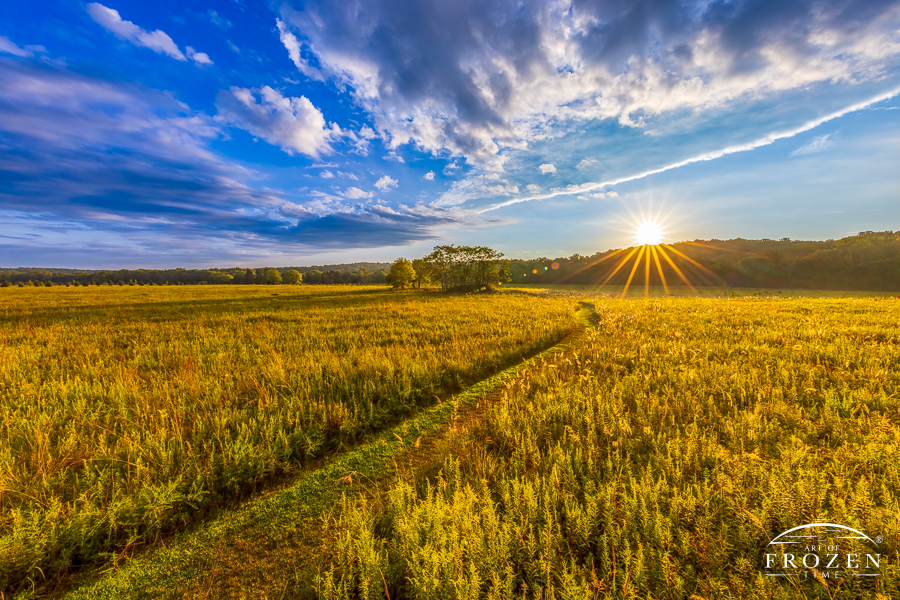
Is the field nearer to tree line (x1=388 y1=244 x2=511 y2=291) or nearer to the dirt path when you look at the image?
the dirt path

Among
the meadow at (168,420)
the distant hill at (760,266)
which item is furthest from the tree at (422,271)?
the meadow at (168,420)

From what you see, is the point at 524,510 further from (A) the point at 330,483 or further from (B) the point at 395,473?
(A) the point at 330,483

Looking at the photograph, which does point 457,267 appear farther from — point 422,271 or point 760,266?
point 760,266

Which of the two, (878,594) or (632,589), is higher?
(878,594)

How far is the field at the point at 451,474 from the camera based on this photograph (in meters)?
2.53

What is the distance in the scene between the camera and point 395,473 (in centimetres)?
423

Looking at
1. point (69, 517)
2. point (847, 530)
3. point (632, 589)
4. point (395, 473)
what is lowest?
point (395, 473)

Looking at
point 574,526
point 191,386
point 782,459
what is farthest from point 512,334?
point 191,386

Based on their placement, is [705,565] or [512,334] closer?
[705,565]

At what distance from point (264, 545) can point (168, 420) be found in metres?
3.79

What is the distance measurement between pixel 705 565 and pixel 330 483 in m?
4.19

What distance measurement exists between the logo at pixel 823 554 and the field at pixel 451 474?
0.29ft

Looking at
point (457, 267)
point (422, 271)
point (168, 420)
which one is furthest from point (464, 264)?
point (168, 420)

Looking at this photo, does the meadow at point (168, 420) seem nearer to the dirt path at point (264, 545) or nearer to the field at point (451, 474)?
the field at point (451, 474)
